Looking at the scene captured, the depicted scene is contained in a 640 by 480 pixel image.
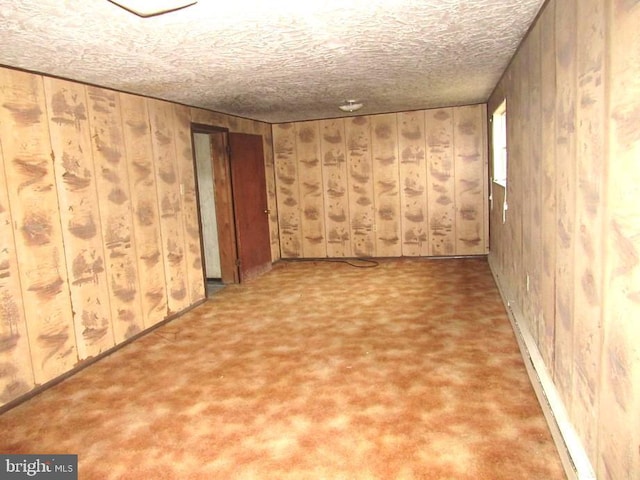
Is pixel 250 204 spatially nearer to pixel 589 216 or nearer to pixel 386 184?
pixel 386 184

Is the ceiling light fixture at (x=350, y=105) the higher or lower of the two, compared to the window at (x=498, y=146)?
higher

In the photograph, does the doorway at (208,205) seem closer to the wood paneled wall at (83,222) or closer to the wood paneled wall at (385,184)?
the wood paneled wall at (83,222)

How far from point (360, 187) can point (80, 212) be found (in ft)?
14.1

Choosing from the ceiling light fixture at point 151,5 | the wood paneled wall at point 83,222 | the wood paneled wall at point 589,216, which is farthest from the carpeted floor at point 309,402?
the ceiling light fixture at point 151,5

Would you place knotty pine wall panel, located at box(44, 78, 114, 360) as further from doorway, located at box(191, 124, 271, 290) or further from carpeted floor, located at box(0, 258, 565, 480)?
doorway, located at box(191, 124, 271, 290)

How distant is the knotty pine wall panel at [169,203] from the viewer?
14.6 feet

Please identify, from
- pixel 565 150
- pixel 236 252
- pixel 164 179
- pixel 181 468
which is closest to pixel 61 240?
pixel 164 179

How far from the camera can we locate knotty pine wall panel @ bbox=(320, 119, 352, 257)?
23.0 feet

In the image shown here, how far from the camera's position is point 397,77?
421 cm

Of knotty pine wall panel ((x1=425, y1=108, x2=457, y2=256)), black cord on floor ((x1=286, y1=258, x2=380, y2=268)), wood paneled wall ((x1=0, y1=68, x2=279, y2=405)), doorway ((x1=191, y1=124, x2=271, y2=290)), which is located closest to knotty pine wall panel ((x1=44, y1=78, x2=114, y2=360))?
wood paneled wall ((x1=0, y1=68, x2=279, y2=405))

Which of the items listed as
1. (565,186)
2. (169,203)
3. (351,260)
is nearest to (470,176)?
(351,260)

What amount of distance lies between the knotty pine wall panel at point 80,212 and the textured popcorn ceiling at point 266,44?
25cm

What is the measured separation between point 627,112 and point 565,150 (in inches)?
29.6

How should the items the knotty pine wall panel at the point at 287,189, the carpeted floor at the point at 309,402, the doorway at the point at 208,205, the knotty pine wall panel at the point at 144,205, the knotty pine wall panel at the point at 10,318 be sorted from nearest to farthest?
1. the carpeted floor at the point at 309,402
2. the knotty pine wall panel at the point at 10,318
3. the knotty pine wall panel at the point at 144,205
4. the doorway at the point at 208,205
5. the knotty pine wall panel at the point at 287,189
